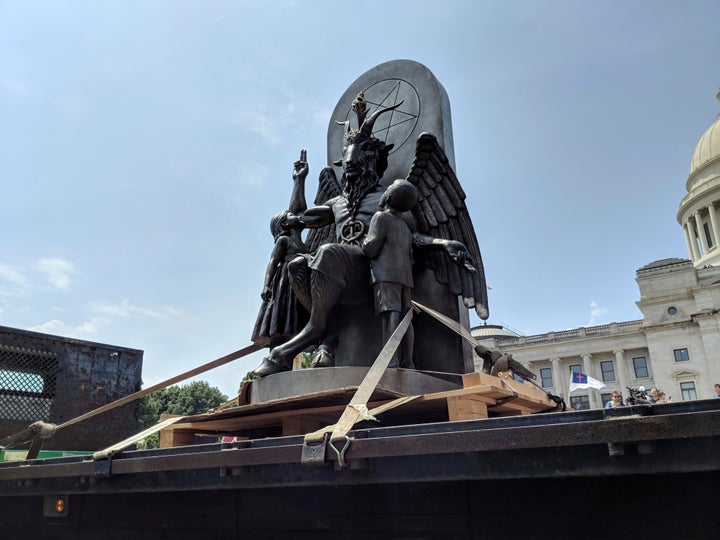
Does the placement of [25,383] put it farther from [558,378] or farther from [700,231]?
[700,231]

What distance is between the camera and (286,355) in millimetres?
4754

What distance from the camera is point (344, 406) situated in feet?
12.6

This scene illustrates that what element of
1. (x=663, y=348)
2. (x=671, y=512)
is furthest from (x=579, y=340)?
(x=671, y=512)

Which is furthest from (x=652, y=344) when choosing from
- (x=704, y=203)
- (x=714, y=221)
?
(x=704, y=203)

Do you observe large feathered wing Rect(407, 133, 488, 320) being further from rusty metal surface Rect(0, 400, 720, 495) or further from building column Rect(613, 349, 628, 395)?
building column Rect(613, 349, 628, 395)

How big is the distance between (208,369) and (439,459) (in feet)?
10.6

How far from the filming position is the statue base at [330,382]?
404cm

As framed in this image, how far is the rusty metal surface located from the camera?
5.80ft

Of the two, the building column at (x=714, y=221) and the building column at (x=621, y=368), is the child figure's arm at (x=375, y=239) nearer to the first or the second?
the building column at (x=621, y=368)

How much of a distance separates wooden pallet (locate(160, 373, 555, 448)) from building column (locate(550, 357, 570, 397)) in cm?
6103

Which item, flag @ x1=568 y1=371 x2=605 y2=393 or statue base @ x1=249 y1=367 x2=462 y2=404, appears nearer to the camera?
statue base @ x1=249 y1=367 x2=462 y2=404

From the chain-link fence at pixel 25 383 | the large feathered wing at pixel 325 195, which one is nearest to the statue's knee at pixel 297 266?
the large feathered wing at pixel 325 195

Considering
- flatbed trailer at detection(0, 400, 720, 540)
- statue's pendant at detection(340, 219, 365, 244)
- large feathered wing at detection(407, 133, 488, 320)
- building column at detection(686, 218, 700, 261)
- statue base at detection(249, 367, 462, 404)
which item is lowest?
flatbed trailer at detection(0, 400, 720, 540)

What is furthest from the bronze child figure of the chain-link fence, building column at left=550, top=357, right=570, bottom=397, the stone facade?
building column at left=550, top=357, right=570, bottom=397
